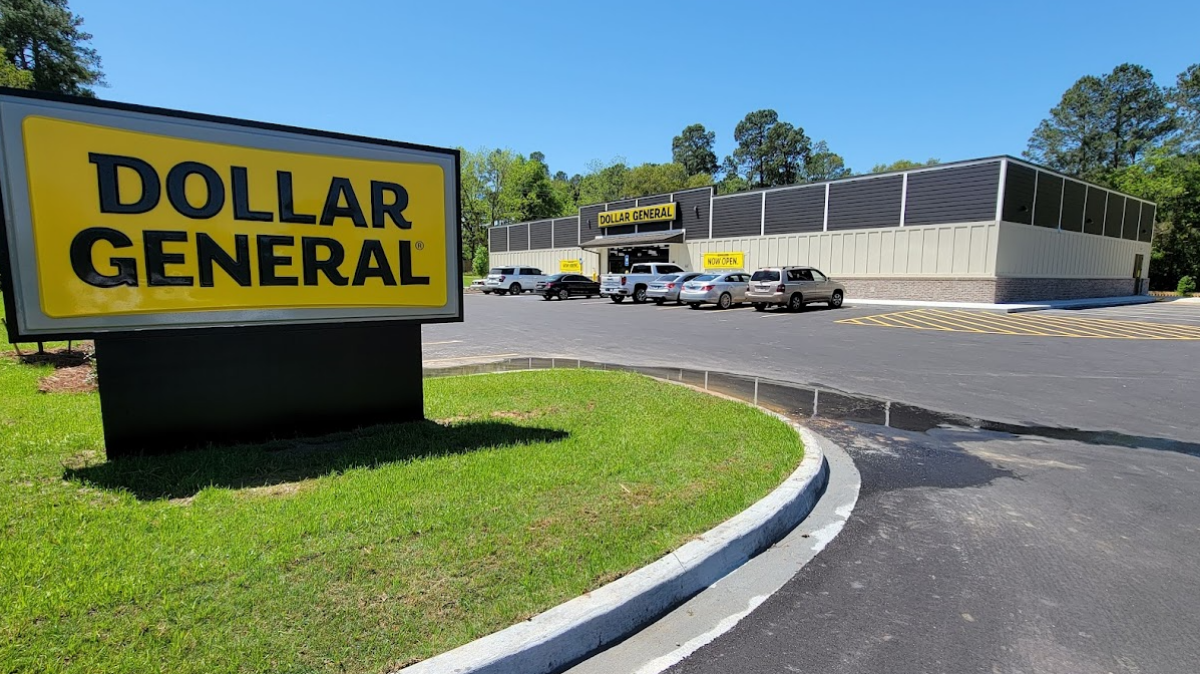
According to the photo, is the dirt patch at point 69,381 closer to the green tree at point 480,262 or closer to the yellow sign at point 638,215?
the yellow sign at point 638,215

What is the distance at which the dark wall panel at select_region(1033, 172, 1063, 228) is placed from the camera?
28.2 meters

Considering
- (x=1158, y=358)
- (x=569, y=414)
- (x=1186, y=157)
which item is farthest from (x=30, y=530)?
(x=1186, y=157)

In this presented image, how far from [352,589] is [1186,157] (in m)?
73.1

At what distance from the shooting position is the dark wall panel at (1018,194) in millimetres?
25906

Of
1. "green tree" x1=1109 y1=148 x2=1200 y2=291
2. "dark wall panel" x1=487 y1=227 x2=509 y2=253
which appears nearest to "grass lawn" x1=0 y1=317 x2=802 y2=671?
"dark wall panel" x1=487 y1=227 x2=509 y2=253

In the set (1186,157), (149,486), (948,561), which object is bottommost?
(948,561)

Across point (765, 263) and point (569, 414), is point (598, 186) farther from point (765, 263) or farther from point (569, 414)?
point (569, 414)

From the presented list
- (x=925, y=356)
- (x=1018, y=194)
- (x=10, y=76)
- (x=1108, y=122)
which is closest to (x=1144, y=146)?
(x=1108, y=122)

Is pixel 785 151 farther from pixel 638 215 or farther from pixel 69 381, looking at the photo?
pixel 69 381

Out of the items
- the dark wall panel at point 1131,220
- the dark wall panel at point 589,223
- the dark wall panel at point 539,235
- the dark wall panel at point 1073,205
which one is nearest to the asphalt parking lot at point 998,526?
the dark wall panel at point 1073,205

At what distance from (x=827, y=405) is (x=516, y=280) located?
109 feet

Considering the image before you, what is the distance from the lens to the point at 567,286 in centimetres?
3309

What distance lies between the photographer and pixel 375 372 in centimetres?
596

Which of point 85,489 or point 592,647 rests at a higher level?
point 85,489
